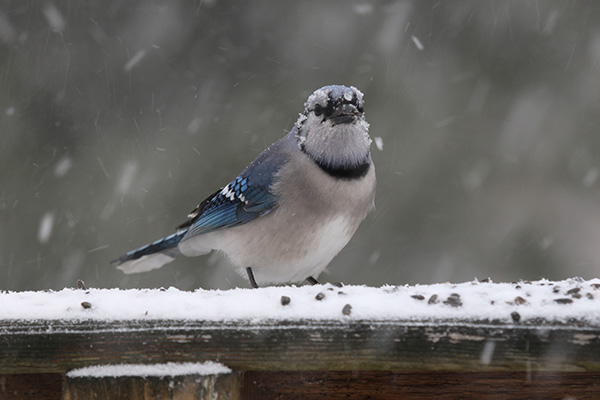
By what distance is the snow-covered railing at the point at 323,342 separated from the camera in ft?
5.73

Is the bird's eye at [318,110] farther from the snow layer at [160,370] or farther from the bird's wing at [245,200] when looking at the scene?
the snow layer at [160,370]

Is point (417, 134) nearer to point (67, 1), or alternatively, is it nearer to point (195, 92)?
point (195, 92)

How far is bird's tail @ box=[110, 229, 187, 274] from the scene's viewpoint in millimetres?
3770

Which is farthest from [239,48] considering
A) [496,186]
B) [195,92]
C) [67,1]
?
[496,186]

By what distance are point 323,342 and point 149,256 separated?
85.7 inches

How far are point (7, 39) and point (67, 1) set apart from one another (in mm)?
666

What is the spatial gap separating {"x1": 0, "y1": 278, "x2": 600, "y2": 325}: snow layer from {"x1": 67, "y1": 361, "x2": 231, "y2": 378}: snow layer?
10 centimetres

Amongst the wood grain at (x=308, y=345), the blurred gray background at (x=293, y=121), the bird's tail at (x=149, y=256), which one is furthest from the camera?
the blurred gray background at (x=293, y=121)

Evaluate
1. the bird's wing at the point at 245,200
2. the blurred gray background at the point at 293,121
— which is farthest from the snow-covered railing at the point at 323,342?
the blurred gray background at the point at 293,121

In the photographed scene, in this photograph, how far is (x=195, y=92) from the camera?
6074 millimetres

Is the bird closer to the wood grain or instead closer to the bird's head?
the bird's head

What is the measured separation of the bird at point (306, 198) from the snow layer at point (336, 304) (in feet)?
3.75

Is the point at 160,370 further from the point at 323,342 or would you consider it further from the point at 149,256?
the point at 149,256

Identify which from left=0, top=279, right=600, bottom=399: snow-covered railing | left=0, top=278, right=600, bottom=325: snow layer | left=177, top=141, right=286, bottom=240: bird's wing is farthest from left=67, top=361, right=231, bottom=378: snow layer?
left=177, top=141, right=286, bottom=240: bird's wing
